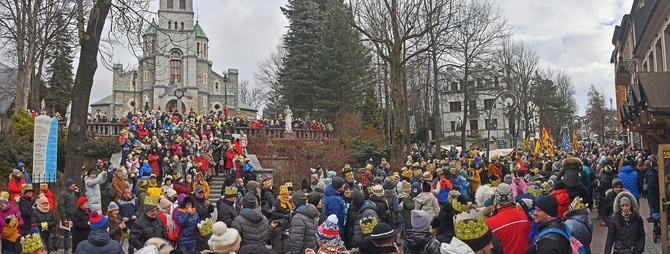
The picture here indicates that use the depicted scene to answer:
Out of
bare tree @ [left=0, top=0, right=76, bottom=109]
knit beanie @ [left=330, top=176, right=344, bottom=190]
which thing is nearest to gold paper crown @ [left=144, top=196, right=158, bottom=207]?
knit beanie @ [left=330, top=176, right=344, bottom=190]

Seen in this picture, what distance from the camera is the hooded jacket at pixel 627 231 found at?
365 inches

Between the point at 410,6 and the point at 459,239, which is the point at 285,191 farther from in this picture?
the point at 410,6

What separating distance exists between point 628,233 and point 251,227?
5.82 metres

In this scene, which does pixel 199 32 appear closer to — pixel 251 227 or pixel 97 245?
pixel 251 227

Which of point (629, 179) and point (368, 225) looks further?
point (629, 179)

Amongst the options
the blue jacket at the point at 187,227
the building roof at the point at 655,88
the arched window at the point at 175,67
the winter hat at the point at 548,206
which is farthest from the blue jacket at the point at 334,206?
the arched window at the point at 175,67

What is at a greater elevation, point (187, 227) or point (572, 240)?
point (572, 240)

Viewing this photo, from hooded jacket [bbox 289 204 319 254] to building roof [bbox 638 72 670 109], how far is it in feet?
33.7

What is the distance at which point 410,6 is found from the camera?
30172 mm

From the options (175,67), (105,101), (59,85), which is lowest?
(59,85)

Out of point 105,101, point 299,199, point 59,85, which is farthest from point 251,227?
point 105,101

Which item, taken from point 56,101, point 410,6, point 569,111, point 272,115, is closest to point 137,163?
point 410,6

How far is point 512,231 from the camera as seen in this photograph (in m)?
6.30

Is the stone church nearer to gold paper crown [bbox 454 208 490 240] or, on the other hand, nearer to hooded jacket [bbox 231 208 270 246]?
hooded jacket [bbox 231 208 270 246]
